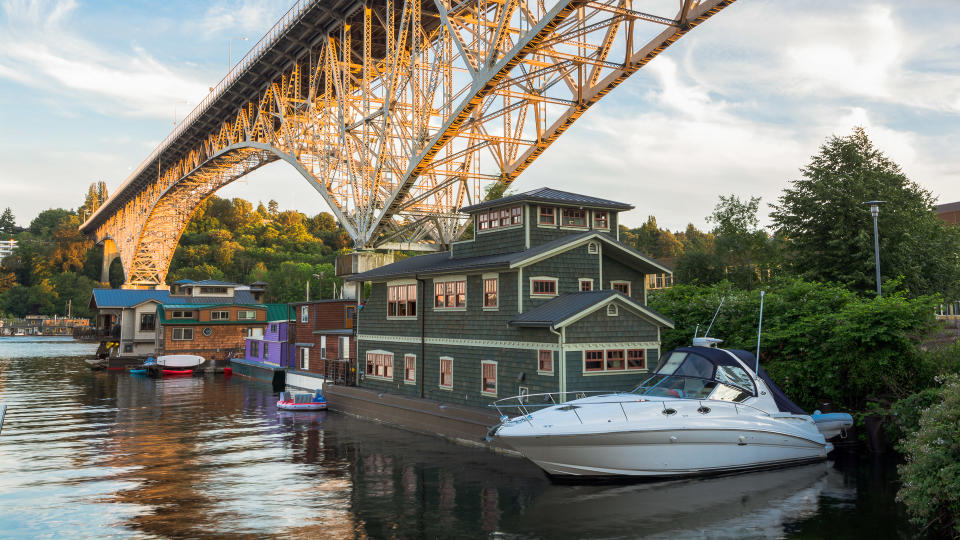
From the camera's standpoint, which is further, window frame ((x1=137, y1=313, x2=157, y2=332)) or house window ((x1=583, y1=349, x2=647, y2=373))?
window frame ((x1=137, y1=313, x2=157, y2=332))

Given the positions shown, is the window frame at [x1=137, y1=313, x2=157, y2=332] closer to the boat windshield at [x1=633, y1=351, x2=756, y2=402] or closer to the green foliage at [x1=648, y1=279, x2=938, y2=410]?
the green foliage at [x1=648, y1=279, x2=938, y2=410]

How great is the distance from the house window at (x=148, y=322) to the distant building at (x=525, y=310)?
1896 inches

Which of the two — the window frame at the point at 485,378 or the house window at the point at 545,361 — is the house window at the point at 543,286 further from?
the window frame at the point at 485,378

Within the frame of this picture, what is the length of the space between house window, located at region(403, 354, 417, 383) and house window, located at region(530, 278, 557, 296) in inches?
316

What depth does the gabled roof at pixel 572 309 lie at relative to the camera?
925 inches

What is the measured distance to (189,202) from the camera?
11231 centimetres

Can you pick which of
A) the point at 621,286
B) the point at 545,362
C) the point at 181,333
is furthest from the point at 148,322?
the point at 545,362

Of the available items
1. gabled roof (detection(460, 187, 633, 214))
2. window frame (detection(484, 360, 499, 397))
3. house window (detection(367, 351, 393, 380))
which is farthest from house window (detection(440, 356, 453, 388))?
gabled roof (detection(460, 187, 633, 214))

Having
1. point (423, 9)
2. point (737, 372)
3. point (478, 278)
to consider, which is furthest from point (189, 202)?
point (737, 372)

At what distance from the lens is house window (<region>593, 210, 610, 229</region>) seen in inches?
1167

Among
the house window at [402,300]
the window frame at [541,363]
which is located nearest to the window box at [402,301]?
the house window at [402,300]

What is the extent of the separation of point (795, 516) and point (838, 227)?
23.7 meters

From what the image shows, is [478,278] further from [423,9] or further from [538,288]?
[423,9]

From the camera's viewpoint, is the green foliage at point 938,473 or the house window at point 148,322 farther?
the house window at point 148,322
